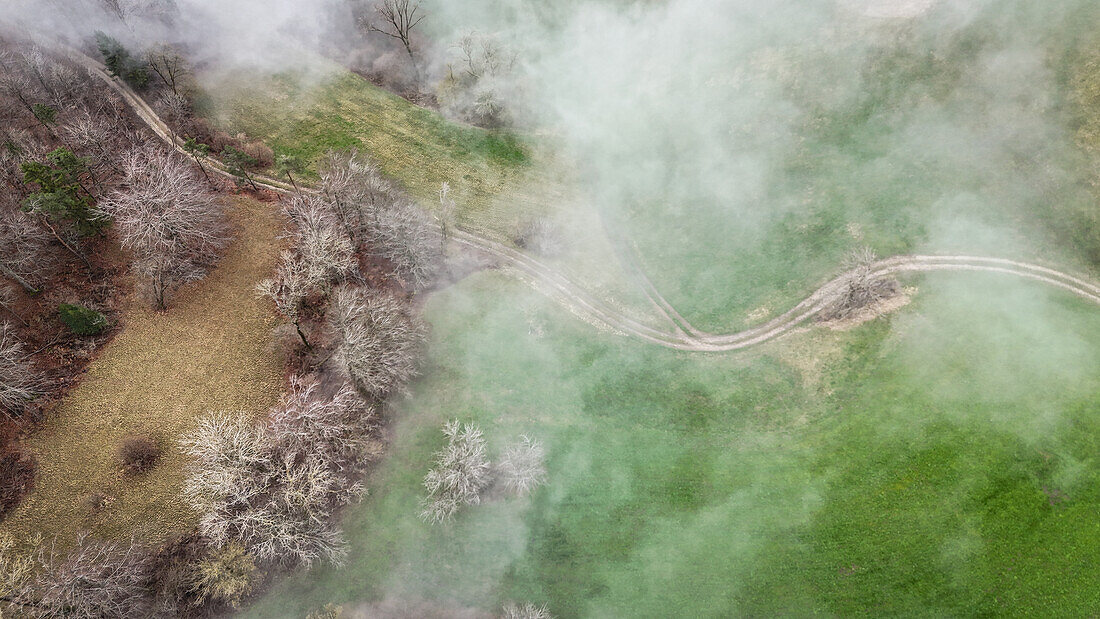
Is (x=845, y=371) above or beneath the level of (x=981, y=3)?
beneath

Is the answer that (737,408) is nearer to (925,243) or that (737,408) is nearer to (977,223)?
(925,243)

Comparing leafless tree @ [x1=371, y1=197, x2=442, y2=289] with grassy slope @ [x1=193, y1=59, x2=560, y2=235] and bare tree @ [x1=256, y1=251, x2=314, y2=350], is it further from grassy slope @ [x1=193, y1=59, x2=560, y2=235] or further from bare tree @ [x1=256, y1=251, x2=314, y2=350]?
bare tree @ [x1=256, y1=251, x2=314, y2=350]

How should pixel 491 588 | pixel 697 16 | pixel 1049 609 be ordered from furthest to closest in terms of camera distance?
pixel 697 16 < pixel 491 588 < pixel 1049 609

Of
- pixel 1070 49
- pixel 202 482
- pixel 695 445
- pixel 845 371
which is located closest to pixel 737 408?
pixel 695 445

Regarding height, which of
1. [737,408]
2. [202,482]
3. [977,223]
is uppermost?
[977,223]

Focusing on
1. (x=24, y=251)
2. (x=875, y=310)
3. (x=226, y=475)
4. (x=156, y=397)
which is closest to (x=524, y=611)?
(x=226, y=475)

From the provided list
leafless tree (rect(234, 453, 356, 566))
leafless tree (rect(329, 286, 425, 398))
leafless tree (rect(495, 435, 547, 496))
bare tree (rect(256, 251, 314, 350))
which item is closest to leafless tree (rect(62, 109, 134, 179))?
bare tree (rect(256, 251, 314, 350))
